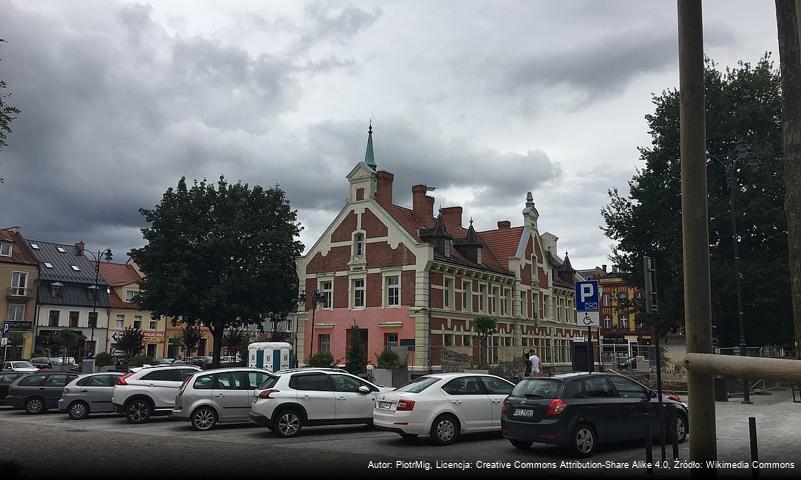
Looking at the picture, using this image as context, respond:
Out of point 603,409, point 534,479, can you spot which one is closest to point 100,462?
point 534,479

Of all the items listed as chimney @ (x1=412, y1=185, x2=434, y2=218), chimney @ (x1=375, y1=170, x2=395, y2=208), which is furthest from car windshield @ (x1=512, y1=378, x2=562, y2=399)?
chimney @ (x1=412, y1=185, x2=434, y2=218)

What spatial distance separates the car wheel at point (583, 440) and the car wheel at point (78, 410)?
15.6m

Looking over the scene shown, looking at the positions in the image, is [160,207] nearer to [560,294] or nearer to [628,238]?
[628,238]

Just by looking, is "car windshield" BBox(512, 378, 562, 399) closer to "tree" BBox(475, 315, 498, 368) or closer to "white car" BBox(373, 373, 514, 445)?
"white car" BBox(373, 373, 514, 445)

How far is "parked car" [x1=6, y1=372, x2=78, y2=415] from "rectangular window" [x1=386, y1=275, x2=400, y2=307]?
68.4 feet

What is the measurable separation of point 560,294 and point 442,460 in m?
45.4

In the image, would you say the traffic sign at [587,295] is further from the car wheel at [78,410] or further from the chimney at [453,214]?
the chimney at [453,214]

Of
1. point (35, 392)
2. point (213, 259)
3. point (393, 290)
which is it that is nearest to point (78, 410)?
point (35, 392)

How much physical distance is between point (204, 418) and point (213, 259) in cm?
2243

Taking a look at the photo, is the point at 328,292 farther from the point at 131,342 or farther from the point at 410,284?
the point at 131,342

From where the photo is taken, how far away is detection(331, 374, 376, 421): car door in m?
15.5

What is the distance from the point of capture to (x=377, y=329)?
39.8 meters

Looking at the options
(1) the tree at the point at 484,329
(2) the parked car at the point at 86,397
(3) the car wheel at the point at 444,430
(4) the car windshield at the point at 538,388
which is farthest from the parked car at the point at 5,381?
(1) the tree at the point at 484,329

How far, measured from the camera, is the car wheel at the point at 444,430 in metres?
13.3
